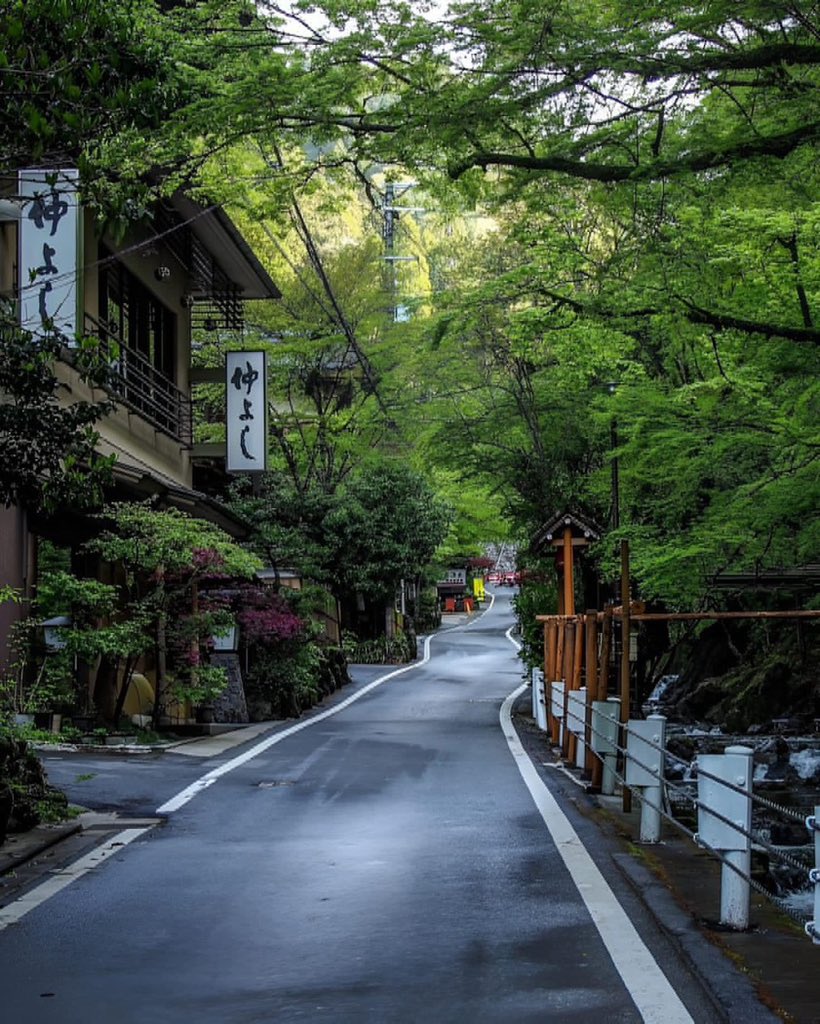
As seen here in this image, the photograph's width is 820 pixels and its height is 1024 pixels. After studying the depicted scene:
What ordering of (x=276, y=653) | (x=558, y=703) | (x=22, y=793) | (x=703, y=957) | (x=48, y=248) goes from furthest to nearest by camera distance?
(x=276, y=653)
(x=558, y=703)
(x=48, y=248)
(x=22, y=793)
(x=703, y=957)

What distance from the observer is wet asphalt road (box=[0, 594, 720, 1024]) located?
607 cm

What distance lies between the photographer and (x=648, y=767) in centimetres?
1016

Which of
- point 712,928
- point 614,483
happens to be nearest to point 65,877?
point 712,928

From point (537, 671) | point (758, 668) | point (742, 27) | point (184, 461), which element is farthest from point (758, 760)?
point (742, 27)

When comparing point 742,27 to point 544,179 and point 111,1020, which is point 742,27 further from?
point 111,1020

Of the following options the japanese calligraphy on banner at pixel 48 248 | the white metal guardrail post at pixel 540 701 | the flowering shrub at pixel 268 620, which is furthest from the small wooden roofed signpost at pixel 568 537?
the japanese calligraphy on banner at pixel 48 248

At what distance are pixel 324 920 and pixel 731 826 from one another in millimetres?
2536

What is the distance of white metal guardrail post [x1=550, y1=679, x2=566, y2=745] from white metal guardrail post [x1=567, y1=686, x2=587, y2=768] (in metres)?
1.40

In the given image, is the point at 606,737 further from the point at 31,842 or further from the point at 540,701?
the point at 540,701

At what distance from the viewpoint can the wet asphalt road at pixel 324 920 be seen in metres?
6.07

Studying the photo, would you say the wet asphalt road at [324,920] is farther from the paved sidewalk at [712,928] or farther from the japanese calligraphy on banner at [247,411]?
the japanese calligraphy on banner at [247,411]

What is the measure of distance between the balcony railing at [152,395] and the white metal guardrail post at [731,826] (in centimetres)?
1582

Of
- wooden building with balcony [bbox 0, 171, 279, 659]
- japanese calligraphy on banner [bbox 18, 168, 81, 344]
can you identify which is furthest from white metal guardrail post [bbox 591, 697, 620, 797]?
japanese calligraphy on banner [bbox 18, 168, 81, 344]

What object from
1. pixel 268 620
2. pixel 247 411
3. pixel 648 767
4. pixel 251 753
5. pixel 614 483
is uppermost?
pixel 247 411
